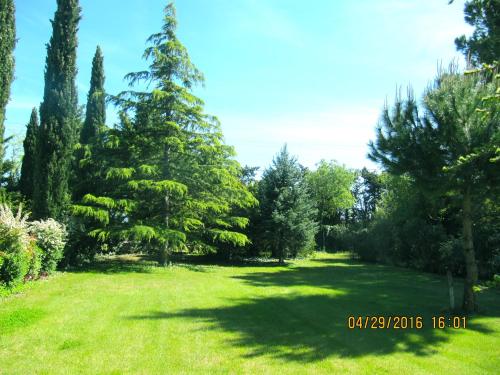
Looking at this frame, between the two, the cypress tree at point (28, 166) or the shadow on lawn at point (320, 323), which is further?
the cypress tree at point (28, 166)

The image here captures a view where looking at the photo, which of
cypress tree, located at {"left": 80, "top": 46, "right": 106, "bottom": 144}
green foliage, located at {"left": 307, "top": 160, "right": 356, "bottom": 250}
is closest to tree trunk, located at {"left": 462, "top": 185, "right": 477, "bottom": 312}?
cypress tree, located at {"left": 80, "top": 46, "right": 106, "bottom": 144}

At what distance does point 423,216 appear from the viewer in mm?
22453

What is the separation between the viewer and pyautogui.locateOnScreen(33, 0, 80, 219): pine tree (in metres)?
14.8

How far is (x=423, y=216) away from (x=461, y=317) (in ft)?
47.7

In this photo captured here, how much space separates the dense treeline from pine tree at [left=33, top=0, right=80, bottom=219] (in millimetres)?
42

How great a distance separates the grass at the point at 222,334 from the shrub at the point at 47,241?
4.21 feet

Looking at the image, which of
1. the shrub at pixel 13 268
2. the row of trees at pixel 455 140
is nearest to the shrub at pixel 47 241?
the shrub at pixel 13 268

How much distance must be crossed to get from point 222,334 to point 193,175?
11845 millimetres

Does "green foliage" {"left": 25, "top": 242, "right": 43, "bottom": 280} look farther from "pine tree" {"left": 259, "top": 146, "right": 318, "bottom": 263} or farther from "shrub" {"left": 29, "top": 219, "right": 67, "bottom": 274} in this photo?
"pine tree" {"left": 259, "top": 146, "right": 318, "bottom": 263}

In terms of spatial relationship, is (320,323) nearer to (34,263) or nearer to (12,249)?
(12,249)

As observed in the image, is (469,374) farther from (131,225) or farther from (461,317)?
(131,225)

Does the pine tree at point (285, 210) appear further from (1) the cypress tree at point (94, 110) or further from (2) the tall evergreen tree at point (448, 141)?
(2) the tall evergreen tree at point (448, 141)

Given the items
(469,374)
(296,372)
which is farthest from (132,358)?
(469,374)

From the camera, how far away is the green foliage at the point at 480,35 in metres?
10.9
